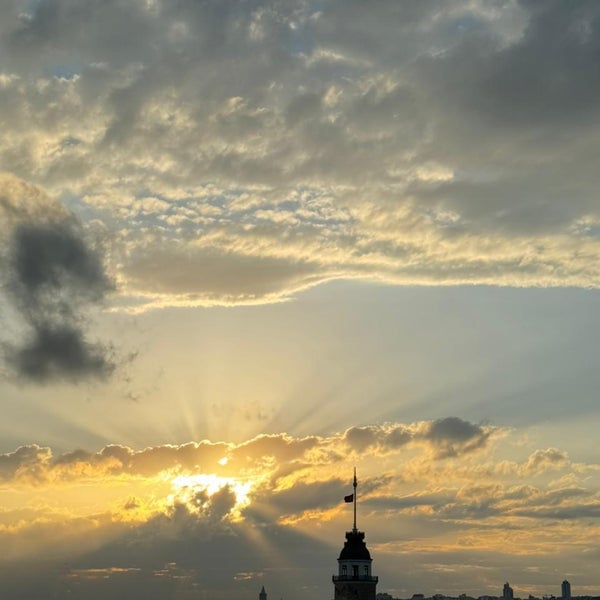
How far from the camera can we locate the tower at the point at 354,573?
15475 cm

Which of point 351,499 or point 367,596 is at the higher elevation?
point 351,499

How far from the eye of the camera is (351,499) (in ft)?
550

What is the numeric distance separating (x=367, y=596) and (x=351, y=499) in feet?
54.5

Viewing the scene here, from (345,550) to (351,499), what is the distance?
11102mm

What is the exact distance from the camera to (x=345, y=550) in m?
158

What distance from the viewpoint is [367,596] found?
509 ft

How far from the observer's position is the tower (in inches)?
6093

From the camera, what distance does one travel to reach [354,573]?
156 meters

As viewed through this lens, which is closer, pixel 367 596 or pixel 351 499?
pixel 367 596
